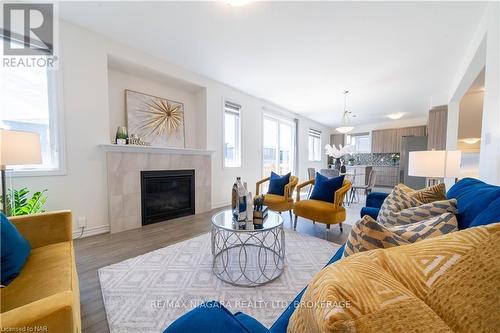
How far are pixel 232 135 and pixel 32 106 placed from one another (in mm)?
3170

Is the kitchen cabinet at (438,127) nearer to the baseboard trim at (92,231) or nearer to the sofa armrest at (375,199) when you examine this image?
the sofa armrest at (375,199)

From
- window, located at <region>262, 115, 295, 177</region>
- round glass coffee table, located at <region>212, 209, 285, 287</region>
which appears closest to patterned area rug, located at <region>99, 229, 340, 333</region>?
round glass coffee table, located at <region>212, 209, 285, 287</region>

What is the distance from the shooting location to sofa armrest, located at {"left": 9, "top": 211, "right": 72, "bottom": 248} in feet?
4.46

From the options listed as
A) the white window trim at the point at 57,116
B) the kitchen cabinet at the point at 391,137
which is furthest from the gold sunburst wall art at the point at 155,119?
the kitchen cabinet at the point at 391,137

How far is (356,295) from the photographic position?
1.21ft

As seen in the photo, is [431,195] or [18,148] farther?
[18,148]

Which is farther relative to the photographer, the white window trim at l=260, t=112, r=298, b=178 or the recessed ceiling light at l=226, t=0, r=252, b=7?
the white window trim at l=260, t=112, r=298, b=178

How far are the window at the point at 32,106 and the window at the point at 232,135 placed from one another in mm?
2768

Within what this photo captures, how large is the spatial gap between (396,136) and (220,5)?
24.9ft

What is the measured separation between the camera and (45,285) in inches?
37.9

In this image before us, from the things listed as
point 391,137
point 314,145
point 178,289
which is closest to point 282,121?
point 314,145

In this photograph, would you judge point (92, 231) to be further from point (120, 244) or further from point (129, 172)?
point (129, 172)

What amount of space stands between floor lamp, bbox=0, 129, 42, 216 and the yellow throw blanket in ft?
7.25

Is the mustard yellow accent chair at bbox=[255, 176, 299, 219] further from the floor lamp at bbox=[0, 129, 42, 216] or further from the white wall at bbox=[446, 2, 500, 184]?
the floor lamp at bbox=[0, 129, 42, 216]
